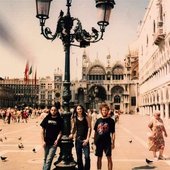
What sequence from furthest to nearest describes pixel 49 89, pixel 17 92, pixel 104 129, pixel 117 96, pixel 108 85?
1. pixel 17 92
2. pixel 49 89
3. pixel 108 85
4. pixel 117 96
5. pixel 104 129

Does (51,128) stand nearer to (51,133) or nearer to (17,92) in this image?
(51,133)

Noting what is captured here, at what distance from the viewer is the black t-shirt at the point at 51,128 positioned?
29.5 ft

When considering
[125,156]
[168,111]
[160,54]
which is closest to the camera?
[125,156]

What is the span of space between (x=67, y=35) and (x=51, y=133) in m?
2.53

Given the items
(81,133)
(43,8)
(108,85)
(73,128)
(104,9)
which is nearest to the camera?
(81,133)

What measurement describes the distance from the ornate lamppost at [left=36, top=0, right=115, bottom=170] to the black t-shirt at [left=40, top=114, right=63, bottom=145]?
33 centimetres

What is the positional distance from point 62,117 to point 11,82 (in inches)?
5360

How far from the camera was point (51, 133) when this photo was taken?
9.00 m

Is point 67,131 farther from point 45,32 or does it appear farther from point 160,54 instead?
point 160,54

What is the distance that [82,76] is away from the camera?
4377 inches

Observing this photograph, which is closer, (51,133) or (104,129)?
(51,133)

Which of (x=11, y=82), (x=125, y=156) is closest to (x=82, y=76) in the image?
(x=11, y=82)

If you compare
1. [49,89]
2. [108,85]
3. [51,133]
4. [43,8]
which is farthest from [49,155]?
[49,89]

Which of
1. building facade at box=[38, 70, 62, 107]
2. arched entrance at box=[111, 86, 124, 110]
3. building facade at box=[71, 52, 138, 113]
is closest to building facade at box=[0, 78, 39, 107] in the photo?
building facade at box=[38, 70, 62, 107]
